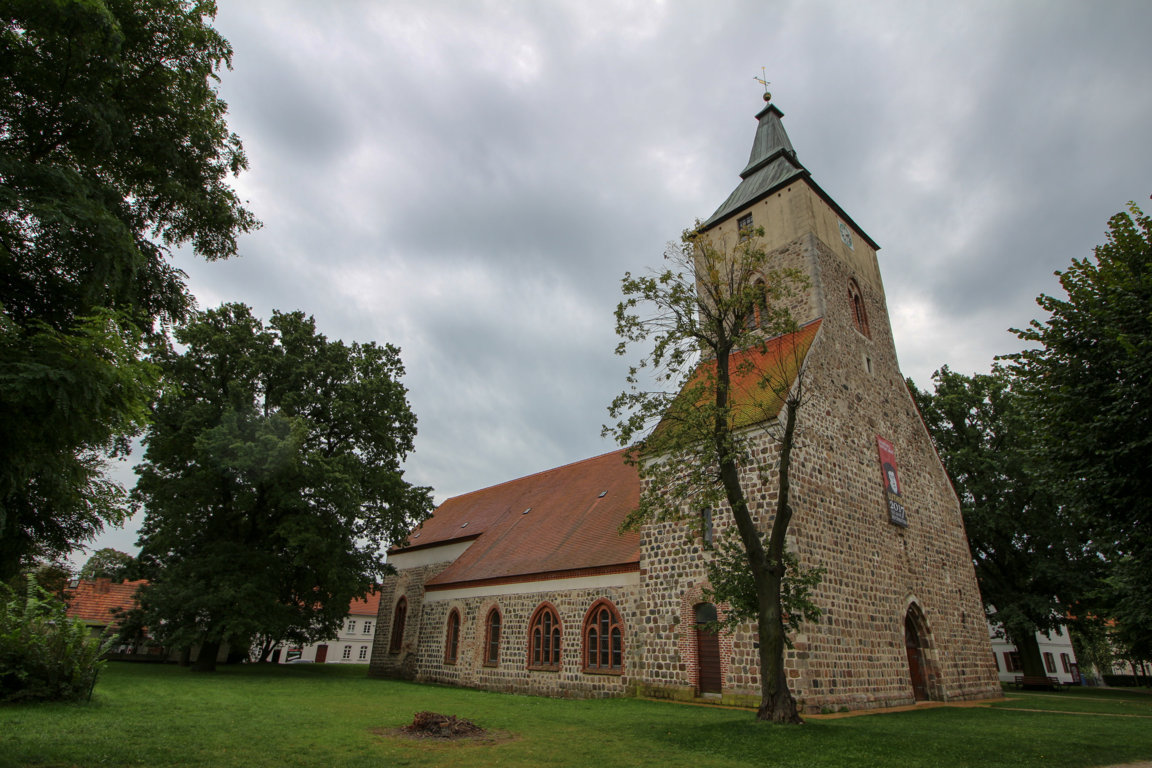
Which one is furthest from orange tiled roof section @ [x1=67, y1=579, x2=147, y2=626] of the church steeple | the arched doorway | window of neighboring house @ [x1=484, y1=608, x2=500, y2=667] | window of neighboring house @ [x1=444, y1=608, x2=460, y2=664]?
the church steeple

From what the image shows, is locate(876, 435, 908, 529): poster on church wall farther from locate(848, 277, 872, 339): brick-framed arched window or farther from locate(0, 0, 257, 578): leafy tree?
locate(0, 0, 257, 578): leafy tree

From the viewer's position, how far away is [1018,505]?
89.8 ft

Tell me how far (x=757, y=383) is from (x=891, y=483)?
20.1 ft

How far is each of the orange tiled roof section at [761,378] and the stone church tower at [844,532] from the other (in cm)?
41

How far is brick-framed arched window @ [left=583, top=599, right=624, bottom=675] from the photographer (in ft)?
52.0

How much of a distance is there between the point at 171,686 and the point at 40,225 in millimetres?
12737

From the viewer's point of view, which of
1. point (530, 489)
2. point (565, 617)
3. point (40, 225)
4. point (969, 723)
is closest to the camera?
point (40, 225)

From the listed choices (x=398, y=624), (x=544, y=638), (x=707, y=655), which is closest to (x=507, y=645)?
(x=544, y=638)

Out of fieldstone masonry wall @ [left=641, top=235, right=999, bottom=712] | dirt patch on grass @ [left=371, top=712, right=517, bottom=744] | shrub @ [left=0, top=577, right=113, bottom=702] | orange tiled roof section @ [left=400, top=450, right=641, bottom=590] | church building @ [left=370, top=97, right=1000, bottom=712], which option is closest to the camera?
dirt patch on grass @ [left=371, top=712, right=517, bottom=744]

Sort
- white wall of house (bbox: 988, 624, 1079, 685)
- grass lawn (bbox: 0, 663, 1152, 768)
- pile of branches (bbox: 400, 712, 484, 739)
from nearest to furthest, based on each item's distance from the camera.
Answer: grass lawn (bbox: 0, 663, 1152, 768), pile of branches (bbox: 400, 712, 484, 739), white wall of house (bbox: 988, 624, 1079, 685)

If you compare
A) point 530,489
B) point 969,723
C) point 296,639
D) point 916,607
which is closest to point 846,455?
point 916,607

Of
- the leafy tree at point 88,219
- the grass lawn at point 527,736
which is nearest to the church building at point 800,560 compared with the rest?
the grass lawn at point 527,736

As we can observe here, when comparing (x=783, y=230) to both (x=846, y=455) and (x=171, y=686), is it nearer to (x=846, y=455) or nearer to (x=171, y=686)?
(x=846, y=455)

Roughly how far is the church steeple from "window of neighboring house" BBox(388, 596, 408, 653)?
65.0 feet
